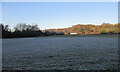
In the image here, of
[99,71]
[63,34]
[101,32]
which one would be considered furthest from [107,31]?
[99,71]

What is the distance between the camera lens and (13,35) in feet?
116

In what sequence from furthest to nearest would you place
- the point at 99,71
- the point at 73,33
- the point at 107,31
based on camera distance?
the point at 73,33, the point at 107,31, the point at 99,71

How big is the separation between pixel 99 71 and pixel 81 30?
109ft

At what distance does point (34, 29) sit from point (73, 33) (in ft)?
39.2

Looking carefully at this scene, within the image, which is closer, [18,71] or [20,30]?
[18,71]

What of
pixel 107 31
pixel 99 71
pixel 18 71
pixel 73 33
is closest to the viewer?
pixel 99 71

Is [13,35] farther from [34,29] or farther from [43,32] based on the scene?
[43,32]

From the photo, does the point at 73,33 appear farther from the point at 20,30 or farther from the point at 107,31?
the point at 20,30

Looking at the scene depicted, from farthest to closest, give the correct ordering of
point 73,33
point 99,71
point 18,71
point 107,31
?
point 73,33, point 107,31, point 18,71, point 99,71

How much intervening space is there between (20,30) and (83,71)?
35820mm

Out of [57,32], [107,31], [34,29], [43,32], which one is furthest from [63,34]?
[107,31]

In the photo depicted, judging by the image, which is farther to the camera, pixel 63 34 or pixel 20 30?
pixel 63 34

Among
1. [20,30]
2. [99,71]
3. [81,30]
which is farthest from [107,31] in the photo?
[99,71]

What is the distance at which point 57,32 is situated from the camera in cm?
3894
